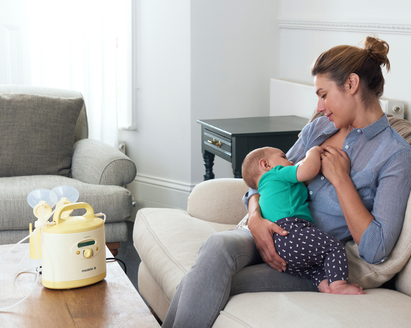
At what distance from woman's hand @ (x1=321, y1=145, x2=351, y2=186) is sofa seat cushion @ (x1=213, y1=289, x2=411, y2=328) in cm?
32

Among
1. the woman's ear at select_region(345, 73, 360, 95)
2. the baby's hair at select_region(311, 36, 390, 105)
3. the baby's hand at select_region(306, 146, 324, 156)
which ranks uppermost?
the baby's hair at select_region(311, 36, 390, 105)

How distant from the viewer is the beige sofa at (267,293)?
1.06 m

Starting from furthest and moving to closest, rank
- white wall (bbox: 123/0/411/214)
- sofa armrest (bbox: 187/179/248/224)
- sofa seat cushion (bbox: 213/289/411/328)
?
white wall (bbox: 123/0/411/214) < sofa armrest (bbox: 187/179/248/224) < sofa seat cushion (bbox: 213/289/411/328)

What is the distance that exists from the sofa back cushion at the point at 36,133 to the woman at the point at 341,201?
155 cm

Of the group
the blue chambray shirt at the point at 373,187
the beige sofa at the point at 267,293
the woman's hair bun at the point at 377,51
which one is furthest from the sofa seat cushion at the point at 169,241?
the woman's hair bun at the point at 377,51

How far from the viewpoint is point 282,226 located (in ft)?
4.43

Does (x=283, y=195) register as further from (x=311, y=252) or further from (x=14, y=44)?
(x=14, y=44)

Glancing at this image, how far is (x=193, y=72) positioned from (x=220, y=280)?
6.84 feet

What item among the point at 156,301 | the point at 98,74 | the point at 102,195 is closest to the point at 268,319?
the point at 156,301

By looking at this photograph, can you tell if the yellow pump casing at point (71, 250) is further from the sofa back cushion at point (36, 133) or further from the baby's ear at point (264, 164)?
the sofa back cushion at point (36, 133)

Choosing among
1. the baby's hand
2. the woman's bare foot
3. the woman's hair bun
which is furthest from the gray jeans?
the woman's hair bun

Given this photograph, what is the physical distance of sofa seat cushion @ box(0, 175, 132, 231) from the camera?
86.6 inches

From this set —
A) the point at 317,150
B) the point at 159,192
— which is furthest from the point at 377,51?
the point at 159,192

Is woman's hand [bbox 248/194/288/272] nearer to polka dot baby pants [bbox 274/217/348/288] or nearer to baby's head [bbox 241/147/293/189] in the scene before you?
polka dot baby pants [bbox 274/217/348/288]
